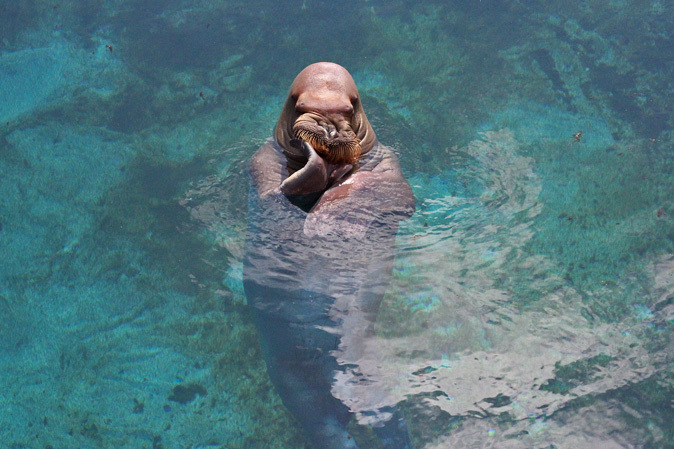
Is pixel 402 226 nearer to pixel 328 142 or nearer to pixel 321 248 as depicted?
pixel 321 248

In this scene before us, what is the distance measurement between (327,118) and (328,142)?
322 millimetres

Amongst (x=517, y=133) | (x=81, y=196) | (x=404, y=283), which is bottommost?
(x=81, y=196)

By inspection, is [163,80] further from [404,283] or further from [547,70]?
[547,70]

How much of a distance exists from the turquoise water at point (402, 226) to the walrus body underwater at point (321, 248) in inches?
10.8

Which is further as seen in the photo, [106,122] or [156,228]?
[106,122]

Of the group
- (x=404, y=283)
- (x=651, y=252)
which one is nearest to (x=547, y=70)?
(x=651, y=252)

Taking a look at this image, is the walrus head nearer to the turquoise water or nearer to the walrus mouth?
the walrus mouth

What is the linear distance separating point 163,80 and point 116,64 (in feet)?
2.56

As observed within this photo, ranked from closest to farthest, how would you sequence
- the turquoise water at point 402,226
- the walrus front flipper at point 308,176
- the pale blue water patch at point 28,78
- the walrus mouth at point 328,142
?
1. the turquoise water at point 402,226
2. the walrus front flipper at point 308,176
3. the walrus mouth at point 328,142
4. the pale blue water patch at point 28,78

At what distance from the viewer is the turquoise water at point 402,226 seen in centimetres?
421

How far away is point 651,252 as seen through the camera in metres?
5.29

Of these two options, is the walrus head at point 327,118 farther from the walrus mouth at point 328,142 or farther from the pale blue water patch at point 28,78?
the pale blue water patch at point 28,78

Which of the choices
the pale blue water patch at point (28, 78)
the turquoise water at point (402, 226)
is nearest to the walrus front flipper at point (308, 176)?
the turquoise water at point (402, 226)

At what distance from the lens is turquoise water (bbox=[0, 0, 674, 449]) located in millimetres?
4207
